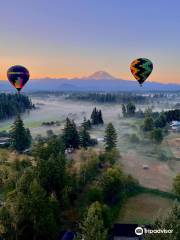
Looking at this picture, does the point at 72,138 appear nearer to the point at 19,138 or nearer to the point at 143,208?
the point at 19,138

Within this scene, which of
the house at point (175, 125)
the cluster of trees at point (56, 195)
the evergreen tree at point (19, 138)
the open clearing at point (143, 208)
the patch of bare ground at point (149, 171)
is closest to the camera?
the cluster of trees at point (56, 195)

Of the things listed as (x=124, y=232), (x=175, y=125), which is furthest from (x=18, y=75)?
(x=175, y=125)

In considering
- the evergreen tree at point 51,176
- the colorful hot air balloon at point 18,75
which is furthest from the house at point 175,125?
the evergreen tree at point 51,176

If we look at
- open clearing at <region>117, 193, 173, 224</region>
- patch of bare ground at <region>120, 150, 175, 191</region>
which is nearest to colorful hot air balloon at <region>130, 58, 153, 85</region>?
patch of bare ground at <region>120, 150, 175, 191</region>

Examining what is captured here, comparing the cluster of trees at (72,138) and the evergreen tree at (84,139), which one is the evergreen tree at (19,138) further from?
the evergreen tree at (84,139)

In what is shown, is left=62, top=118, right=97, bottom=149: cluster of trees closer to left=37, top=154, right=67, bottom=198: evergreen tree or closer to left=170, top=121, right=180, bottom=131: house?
left=37, top=154, right=67, bottom=198: evergreen tree

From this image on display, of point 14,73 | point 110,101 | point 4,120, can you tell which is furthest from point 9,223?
point 110,101

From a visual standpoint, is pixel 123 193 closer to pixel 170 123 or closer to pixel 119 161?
pixel 119 161
